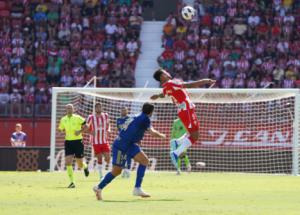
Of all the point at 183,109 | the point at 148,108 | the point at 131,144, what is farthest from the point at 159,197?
the point at 183,109

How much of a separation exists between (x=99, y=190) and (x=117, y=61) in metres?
23.5

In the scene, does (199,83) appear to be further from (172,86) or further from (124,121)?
(124,121)

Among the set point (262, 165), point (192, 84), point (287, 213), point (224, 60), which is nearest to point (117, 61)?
point (224, 60)

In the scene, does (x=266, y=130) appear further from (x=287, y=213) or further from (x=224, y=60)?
(x=287, y=213)

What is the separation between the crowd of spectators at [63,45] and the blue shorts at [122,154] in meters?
20.4

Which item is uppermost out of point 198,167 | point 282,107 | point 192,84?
point 192,84

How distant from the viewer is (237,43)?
41.0m

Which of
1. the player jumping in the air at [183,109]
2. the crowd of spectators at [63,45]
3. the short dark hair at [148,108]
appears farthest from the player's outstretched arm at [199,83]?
the crowd of spectators at [63,45]

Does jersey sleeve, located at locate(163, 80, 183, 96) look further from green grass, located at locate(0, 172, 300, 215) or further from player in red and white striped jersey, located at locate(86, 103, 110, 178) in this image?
player in red and white striped jersey, located at locate(86, 103, 110, 178)

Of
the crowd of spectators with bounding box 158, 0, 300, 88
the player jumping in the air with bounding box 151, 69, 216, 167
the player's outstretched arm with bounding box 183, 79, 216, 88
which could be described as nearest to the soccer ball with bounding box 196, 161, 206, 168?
the crowd of spectators with bounding box 158, 0, 300, 88

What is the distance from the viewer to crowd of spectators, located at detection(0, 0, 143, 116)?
40.5 meters

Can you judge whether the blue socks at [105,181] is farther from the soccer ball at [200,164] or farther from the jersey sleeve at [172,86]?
the soccer ball at [200,164]

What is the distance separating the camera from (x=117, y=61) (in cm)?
4134

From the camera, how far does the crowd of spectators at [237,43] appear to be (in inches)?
1554
